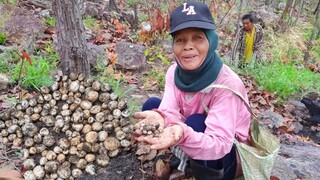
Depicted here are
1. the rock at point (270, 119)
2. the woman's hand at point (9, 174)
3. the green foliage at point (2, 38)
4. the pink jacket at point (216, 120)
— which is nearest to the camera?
the pink jacket at point (216, 120)

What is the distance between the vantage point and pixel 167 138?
1579 mm

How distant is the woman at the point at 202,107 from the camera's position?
5.49 feet

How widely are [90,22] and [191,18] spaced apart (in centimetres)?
522

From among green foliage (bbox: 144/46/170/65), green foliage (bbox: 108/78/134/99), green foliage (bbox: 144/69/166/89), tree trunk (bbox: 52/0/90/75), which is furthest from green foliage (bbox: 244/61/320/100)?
tree trunk (bbox: 52/0/90/75)

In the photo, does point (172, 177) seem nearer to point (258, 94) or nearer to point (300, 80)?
point (258, 94)

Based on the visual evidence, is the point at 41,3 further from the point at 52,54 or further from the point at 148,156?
the point at 148,156

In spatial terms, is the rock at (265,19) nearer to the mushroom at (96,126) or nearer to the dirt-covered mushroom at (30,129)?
the mushroom at (96,126)

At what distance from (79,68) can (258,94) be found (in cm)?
308

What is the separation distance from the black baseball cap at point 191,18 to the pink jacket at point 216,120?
329 millimetres

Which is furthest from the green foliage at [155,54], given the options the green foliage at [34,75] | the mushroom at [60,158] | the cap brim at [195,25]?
the cap brim at [195,25]

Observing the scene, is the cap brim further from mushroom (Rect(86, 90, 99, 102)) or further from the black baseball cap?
mushroom (Rect(86, 90, 99, 102))

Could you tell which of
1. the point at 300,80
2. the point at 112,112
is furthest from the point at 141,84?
the point at 300,80

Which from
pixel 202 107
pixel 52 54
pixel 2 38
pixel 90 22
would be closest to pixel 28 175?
pixel 202 107

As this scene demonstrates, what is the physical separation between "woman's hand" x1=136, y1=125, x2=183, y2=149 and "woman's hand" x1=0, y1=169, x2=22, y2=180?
39.4 inches
